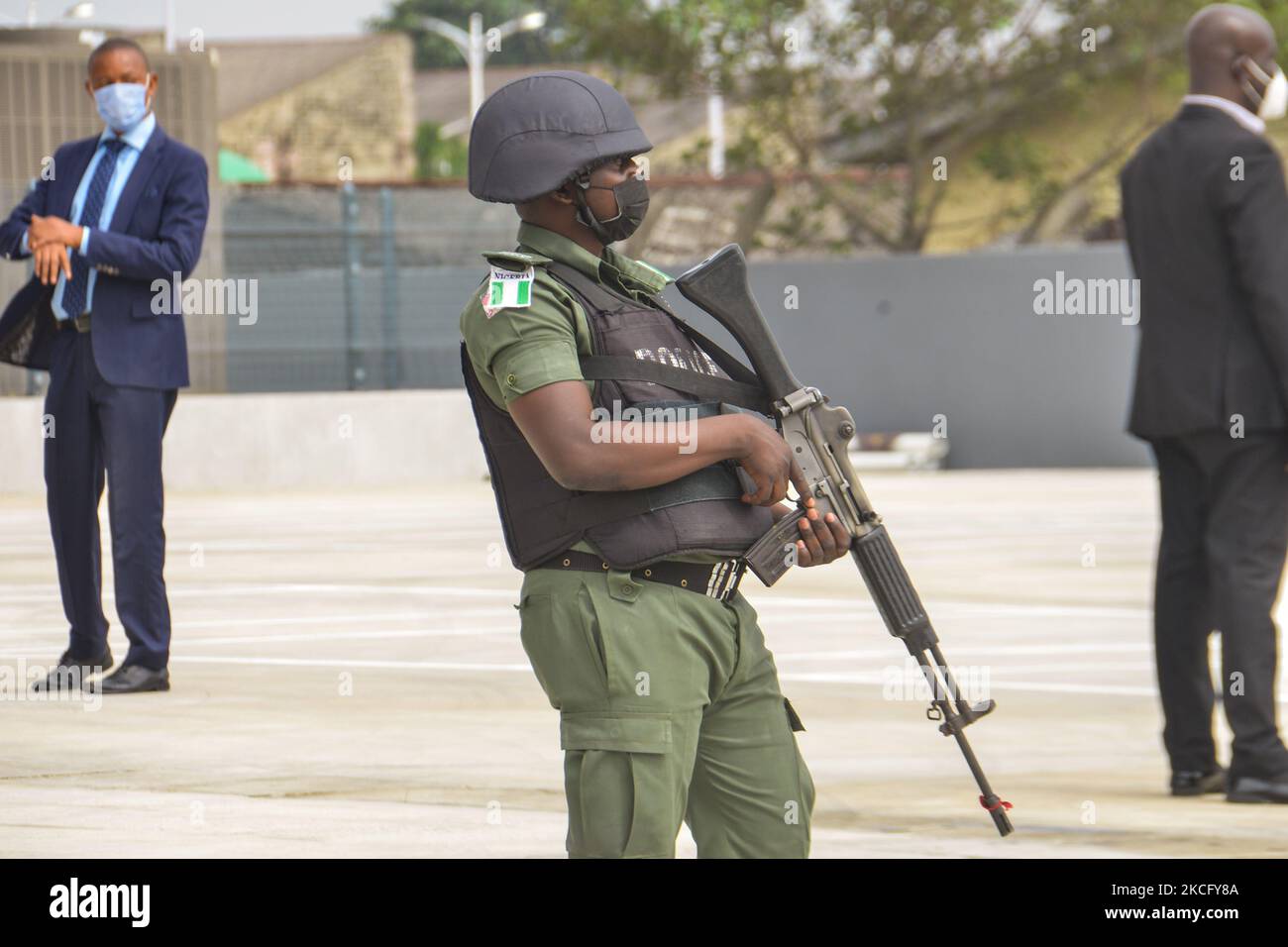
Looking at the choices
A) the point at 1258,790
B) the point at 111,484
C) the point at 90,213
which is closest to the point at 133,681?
the point at 111,484

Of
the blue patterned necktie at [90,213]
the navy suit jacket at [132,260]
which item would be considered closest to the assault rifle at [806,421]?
the navy suit jacket at [132,260]

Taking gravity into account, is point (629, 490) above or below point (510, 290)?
below

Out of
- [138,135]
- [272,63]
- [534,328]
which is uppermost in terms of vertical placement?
[272,63]

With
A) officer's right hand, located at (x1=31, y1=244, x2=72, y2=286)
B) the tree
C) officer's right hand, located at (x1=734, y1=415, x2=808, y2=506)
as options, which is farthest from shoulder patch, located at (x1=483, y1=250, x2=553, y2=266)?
the tree

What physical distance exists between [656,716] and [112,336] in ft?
13.7

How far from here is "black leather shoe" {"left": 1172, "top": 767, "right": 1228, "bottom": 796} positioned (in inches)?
237

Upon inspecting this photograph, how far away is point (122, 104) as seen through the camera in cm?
736

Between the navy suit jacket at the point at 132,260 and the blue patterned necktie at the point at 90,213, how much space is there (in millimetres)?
66

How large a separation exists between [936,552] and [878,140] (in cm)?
1380

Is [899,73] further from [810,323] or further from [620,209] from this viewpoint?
[620,209]

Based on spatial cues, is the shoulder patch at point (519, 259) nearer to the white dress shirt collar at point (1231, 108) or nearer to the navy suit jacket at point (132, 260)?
the white dress shirt collar at point (1231, 108)

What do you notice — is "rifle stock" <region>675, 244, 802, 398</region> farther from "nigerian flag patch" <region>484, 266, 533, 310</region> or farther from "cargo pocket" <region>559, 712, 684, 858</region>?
"cargo pocket" <region>559, 712, 684, 858</region>

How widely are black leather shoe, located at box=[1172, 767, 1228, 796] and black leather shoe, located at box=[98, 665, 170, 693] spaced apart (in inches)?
132
